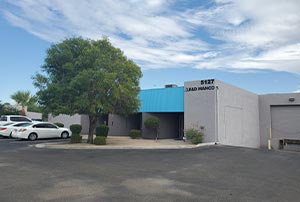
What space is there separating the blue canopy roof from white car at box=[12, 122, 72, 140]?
315 inches

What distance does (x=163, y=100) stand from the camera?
2388 centimetres

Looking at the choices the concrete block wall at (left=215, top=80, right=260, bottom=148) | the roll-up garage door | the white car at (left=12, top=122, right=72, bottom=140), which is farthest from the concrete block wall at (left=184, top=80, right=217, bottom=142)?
the roll-up garage door

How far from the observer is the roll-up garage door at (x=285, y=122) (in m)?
27.3

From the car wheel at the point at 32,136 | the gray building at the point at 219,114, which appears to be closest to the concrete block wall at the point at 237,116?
the gray building at the point at 219,114

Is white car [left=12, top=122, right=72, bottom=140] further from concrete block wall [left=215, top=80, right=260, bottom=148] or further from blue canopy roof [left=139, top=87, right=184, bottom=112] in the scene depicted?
concrete block wall [left=215, top=80, right=260, bottom=148]

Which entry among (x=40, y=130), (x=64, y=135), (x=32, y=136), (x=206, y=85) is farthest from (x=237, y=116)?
(x=32, y=136)

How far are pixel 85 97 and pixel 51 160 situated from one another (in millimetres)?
5953

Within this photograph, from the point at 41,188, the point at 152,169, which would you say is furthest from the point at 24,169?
the point at 152,169

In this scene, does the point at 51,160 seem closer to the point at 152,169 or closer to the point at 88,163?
the point at 88,163

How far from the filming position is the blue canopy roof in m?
22.5

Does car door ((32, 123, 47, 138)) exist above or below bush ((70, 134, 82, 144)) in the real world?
above

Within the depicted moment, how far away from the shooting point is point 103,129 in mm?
20453

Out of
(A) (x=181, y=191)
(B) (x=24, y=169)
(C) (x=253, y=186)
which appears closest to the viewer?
(A) (x=181, y=191)

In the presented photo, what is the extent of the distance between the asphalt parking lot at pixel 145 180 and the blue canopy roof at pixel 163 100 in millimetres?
11363
